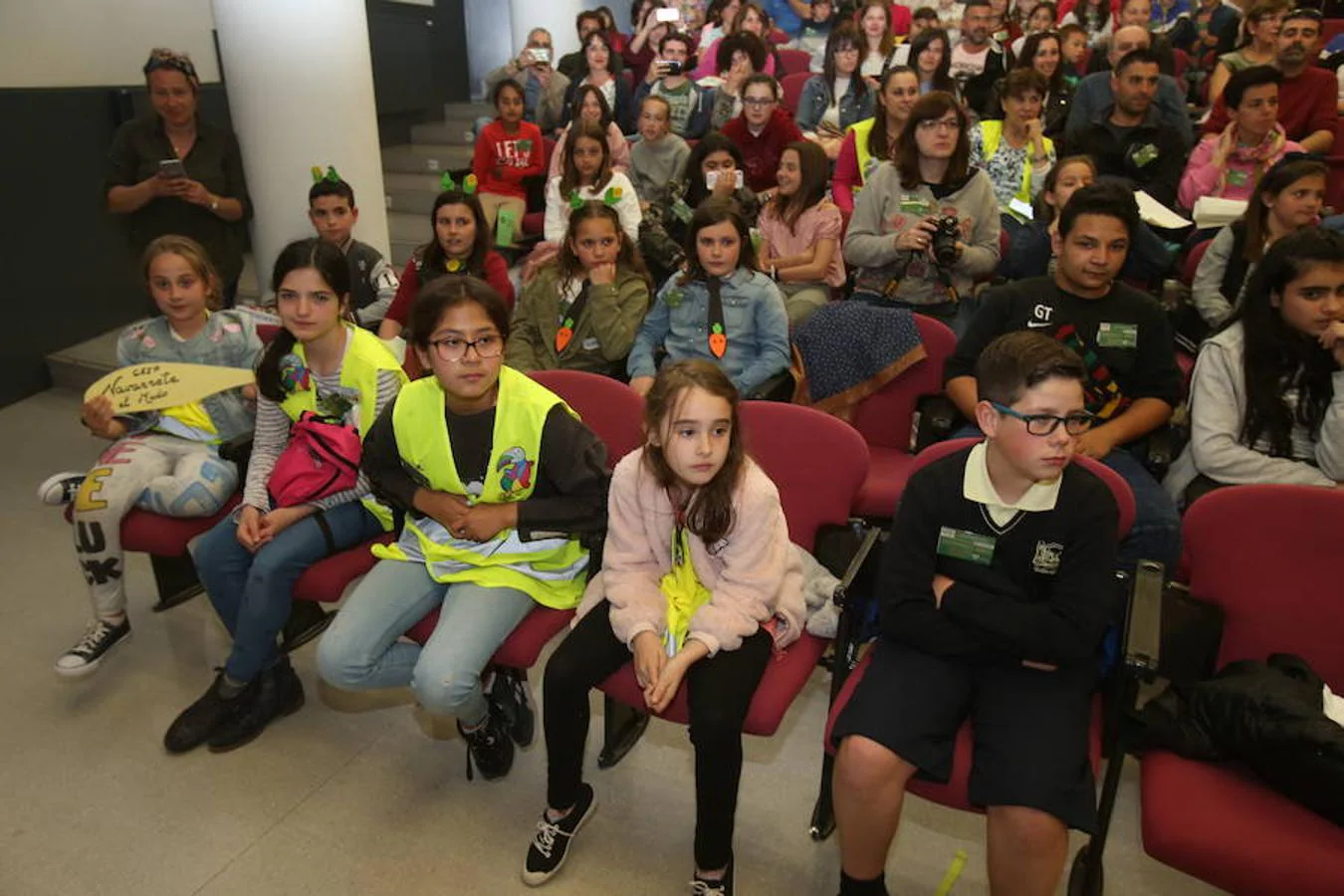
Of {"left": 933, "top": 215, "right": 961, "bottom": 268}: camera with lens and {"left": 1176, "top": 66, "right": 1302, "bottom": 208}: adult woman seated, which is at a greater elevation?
{"left": 1176, "top": 66, "right": 1302, "bottom": 208}: adult woman seated

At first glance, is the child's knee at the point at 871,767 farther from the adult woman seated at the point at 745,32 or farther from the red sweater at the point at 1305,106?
the adult woman seated at the point at 745,32

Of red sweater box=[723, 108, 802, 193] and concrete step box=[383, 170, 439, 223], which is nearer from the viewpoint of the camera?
red sweater box=[723, 108, 802, 193]

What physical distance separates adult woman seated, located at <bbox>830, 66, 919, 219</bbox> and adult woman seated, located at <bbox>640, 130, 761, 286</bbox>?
17.6 inches

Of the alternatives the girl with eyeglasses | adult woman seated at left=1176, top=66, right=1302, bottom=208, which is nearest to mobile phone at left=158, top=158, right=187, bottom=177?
the girl with eyeglasses

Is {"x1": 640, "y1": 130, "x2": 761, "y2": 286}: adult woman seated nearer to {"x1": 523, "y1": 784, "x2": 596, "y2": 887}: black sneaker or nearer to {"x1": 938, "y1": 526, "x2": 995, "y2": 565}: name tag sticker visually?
{"x1": 938, "y1": 526, "x2": 995, "y2": 565}: name tag sticker

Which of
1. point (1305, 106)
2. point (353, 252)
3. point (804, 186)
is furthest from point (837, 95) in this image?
point (353, 252)

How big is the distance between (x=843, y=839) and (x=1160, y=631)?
2.37 ft

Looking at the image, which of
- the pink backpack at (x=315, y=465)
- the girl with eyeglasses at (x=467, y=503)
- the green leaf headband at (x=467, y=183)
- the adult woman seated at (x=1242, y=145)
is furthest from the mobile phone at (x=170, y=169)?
the adult woman seated at (x=1242, y=145)

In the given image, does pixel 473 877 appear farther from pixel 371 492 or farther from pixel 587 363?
pixel 587 363

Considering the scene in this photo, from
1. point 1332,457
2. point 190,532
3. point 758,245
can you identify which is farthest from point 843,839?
point 758,245

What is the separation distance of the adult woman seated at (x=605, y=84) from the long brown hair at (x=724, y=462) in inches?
180

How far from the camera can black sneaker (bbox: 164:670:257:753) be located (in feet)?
7.61

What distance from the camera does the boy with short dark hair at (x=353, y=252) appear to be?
11.8 ft

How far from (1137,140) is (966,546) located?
3138mm
